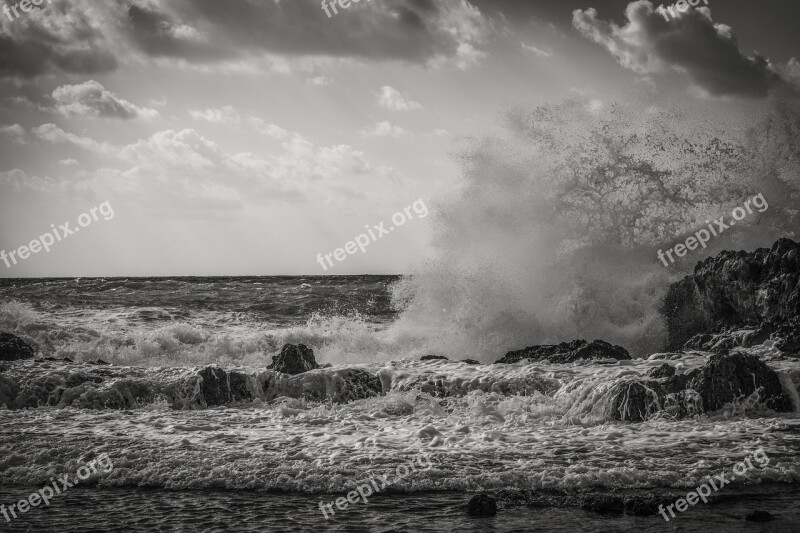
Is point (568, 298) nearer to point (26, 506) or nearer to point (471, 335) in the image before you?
point (471, 335)

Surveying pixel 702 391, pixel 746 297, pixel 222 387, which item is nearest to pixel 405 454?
pixel 702 391

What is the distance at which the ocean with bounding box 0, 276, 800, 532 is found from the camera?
5082 millimetres

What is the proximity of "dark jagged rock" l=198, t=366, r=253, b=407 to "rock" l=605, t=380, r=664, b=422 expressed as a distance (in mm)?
6003

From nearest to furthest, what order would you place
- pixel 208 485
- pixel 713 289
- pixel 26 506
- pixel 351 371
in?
pixel 26 506 → pixel 208 485 → pixel 351 371 → pixel 713 289

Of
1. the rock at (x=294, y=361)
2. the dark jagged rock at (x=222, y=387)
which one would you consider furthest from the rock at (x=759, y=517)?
the rock at (x=294, y=361)

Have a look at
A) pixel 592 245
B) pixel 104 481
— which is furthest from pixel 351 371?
pixel 592 245

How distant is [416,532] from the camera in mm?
4727

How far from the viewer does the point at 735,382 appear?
8273 millimetres

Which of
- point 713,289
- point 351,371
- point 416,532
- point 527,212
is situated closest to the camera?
point 416,532

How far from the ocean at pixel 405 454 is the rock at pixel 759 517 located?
4.0 inches

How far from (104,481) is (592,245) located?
1343cm

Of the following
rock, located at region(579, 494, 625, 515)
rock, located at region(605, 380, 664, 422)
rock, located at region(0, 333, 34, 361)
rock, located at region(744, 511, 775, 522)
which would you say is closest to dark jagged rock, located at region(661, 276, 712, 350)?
rock, located at region(605, 380, 664, 422)

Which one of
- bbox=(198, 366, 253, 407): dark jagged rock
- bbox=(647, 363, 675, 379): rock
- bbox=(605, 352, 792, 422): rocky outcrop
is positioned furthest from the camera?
bbox=(198, 366, 253, 407): dark jagged rock

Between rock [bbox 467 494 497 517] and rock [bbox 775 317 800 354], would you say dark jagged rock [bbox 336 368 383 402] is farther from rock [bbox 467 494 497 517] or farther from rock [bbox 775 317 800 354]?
rock [bbox 775 317 800 354]
